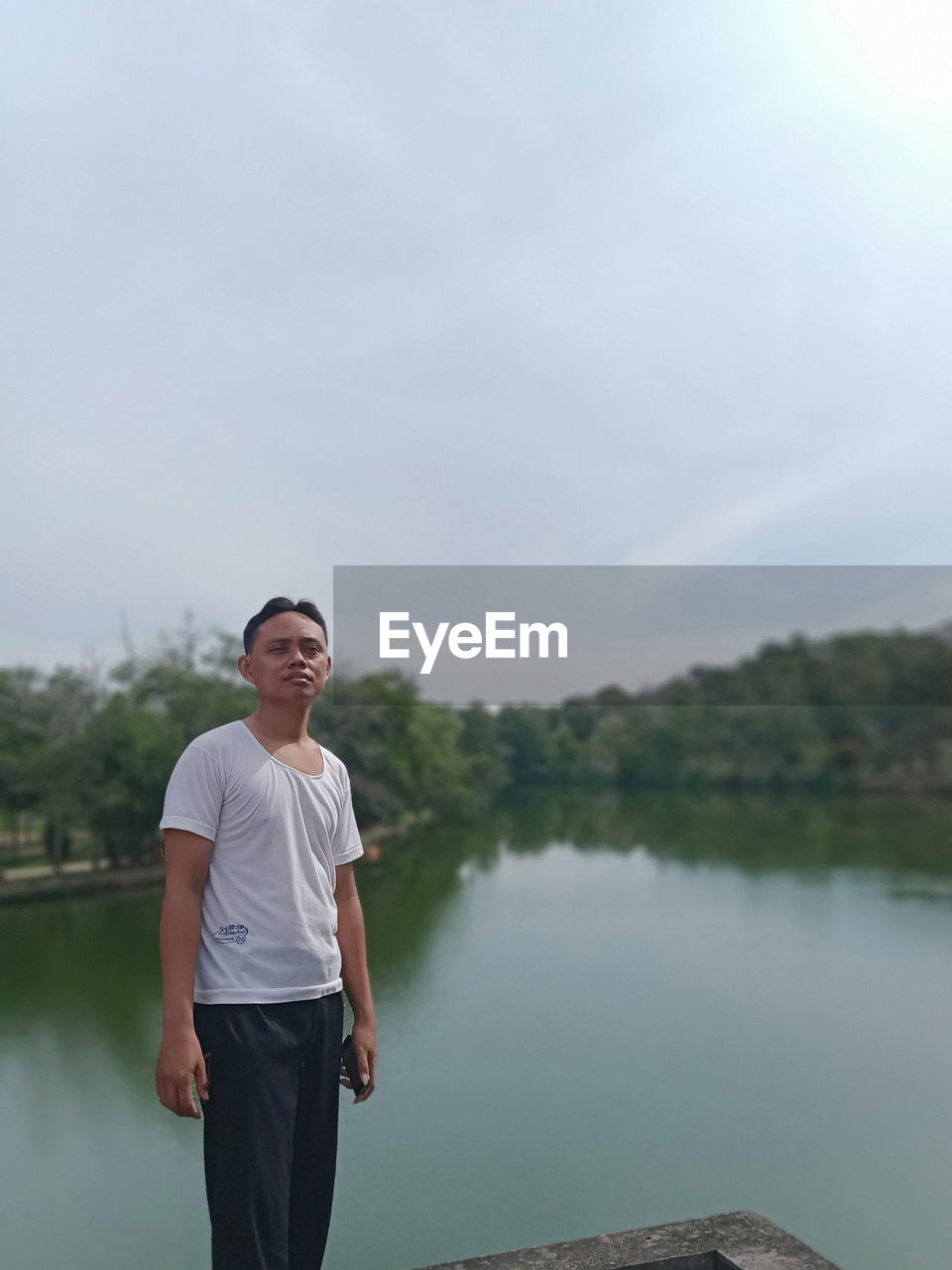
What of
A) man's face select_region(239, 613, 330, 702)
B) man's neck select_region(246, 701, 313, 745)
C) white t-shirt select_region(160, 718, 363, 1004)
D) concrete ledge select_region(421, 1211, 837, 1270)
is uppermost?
man's face select_region(239, 613, 330, 702)

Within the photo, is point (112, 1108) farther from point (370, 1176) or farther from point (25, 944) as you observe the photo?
point (25, 944)

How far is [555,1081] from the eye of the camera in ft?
22.1

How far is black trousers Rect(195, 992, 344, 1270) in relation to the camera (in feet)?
4.95

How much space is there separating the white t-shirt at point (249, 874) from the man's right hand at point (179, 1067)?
66 mm

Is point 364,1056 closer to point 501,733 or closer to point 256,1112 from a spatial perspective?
point 256,1112

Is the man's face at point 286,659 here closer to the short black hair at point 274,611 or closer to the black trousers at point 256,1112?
the short black hair at point 274,611

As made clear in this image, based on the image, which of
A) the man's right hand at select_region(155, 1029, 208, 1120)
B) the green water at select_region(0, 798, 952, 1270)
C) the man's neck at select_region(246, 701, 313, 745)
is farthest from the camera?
the green water at select_region(0, 798, 952, 1270)

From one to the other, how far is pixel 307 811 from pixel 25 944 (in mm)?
10496

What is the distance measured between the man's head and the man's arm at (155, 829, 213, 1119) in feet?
0.82

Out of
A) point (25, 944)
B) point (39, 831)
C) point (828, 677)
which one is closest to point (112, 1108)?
point (25, 944)

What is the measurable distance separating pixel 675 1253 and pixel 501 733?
33.5m

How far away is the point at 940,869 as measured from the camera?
16984 mm

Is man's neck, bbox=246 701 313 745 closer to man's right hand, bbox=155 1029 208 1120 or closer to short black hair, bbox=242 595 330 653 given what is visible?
short black hair, bbox=242 595 330 653

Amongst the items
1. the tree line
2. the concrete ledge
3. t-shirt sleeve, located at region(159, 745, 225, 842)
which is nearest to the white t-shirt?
t-shirt sleeve, located at region(159, 745, 225, 842)
